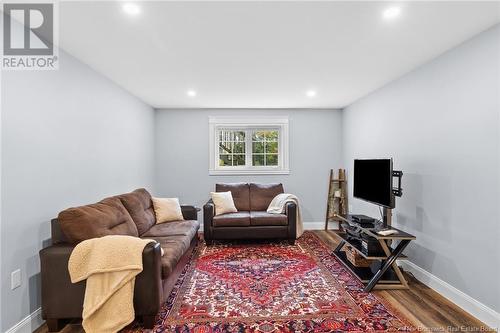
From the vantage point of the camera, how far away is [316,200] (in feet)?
17.5

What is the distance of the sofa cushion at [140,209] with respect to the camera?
3.26 metres

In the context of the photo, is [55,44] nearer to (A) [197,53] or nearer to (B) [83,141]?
(B) [83,141]

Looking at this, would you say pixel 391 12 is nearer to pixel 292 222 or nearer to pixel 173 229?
pixel 292 222

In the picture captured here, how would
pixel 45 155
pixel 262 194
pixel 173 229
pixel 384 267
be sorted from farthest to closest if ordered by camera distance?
pixel 262 194
pixel 173 229
pixel 384 267
pixel 45 155

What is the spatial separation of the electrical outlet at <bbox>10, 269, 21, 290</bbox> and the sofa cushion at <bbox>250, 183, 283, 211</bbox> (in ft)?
11.0

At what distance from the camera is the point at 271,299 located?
255cm

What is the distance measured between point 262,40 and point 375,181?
217 cm

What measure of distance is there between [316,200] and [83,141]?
4109 millimetres

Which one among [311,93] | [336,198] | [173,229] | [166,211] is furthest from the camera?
[336,198]

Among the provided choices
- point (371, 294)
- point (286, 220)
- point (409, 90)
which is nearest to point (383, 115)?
point (409, 90)

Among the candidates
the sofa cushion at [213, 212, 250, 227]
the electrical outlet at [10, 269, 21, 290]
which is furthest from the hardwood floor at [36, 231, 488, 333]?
the sofa cushion at [213, 212, 250, 227]

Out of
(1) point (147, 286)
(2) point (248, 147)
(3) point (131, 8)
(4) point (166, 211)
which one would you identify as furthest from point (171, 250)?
(2) point (248, 147)

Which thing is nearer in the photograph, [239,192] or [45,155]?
[45,155]

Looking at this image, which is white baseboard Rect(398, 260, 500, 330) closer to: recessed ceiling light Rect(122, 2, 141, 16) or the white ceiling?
the white ceiling
